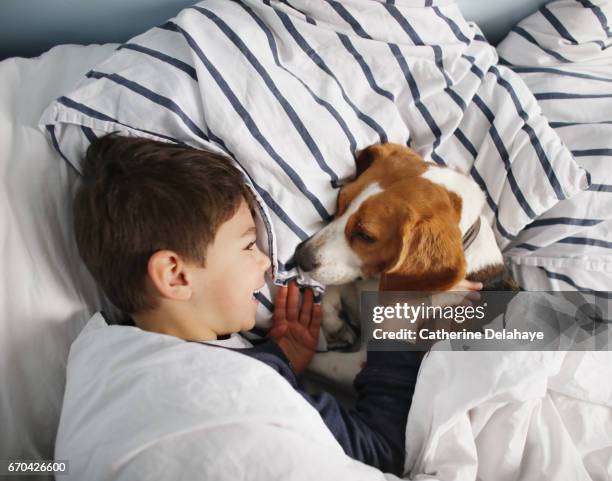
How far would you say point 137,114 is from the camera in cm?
108

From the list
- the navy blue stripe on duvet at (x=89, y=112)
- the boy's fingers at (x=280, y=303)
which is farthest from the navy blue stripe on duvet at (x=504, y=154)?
the navy blue stripe on duvet at (x=89, y=112)

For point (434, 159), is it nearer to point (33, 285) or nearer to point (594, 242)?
point (594, 242)

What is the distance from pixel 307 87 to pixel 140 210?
46 cm

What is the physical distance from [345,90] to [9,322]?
827 mm

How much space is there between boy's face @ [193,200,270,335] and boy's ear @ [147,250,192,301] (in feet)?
0.08

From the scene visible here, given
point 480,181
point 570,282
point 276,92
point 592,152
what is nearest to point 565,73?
point 592,152

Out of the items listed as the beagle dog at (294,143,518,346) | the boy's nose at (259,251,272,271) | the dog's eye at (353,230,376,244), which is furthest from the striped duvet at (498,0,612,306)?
the boy's nose at (259,251,272,271)

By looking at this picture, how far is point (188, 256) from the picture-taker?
3.28 feet

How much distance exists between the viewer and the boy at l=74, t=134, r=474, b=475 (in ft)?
3.22

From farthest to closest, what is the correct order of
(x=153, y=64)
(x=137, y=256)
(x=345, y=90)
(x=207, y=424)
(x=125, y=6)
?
(x=125, y=6) → (x=345, y=90) → (x=153, y=64) → (x=137, y=256) → (x=207, y=424)

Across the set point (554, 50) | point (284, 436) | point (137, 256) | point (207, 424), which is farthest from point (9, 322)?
point (554, 50)

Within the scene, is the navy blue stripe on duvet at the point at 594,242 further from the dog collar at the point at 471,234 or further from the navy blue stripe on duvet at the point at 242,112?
the navy blue stripe on duvet at the point at 242,112

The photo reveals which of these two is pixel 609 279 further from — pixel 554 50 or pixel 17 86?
pixel 17 86

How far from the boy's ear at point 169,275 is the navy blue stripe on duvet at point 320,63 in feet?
1.71
